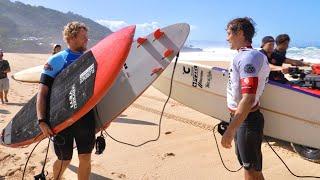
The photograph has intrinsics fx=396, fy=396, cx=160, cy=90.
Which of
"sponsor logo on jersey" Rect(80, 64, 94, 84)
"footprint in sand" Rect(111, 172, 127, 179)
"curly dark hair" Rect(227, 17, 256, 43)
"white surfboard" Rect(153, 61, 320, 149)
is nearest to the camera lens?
"curly dark hair" Rect(227, 17, 256, 43)

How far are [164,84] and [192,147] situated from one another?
5.85 feet

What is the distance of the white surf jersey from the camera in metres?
2.59

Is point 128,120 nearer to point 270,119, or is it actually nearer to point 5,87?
point 270,119

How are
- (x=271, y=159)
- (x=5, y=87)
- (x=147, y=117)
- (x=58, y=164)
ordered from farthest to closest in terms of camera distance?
(x=5, y=87)
(x=147, y=117)
(x=271, y=159)
(x=58, y=164)

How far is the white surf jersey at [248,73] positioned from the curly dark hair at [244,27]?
13 cm

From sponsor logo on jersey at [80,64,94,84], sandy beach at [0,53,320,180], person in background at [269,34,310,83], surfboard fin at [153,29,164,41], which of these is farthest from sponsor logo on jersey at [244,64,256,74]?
person in background at [269,34,310,83]

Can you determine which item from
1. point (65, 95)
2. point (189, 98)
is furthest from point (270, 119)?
point (65, 95)

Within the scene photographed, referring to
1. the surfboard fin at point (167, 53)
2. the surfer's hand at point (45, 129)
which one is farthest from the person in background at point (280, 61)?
the surfer's hand at point (45, 129)

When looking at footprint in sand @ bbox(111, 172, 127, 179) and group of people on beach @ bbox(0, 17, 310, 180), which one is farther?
footprint in sand @ bbox(111, 172, 127, 179)

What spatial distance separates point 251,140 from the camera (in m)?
2.75

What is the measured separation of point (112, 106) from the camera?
379 centimetres

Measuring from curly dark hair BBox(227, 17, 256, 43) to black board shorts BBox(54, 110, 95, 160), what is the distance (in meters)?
1.37

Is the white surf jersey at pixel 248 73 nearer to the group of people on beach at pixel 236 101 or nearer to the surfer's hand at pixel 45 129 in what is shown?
the group of people on beach at pixel 236 101

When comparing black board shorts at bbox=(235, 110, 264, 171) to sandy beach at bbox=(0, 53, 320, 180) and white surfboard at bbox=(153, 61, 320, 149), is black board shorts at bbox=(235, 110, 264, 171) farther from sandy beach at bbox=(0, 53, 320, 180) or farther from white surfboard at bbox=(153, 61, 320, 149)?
white surfboard at bbox=(153, 61, 320, 149)
